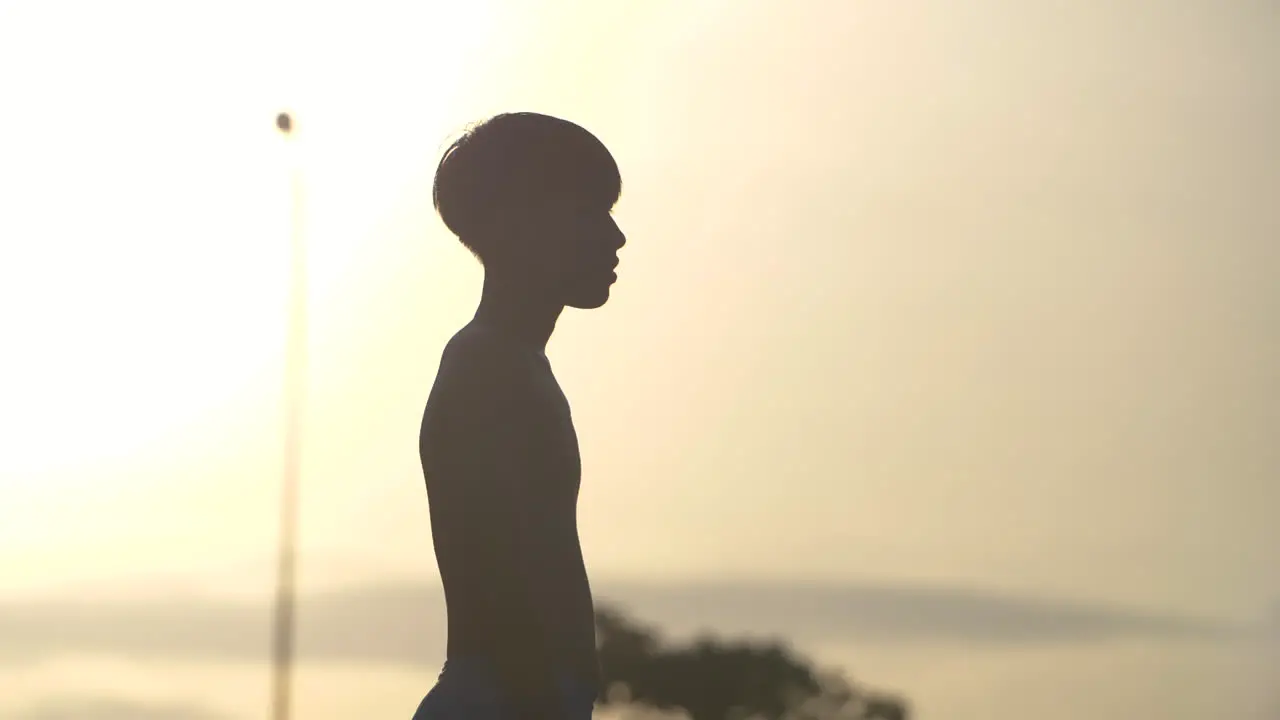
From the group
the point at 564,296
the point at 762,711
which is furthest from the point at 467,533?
the point at 762,711

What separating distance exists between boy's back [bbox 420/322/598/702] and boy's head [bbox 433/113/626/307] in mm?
348

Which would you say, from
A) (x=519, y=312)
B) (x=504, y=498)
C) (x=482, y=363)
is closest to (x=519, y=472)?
(x=504, y=498)

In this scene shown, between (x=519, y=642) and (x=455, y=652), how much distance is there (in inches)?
9.1

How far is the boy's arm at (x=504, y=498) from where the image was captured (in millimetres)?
5512

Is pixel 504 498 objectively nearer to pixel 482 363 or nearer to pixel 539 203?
pixel 482 363

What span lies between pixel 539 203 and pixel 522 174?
107mm

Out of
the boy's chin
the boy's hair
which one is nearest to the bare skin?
the boy's chin

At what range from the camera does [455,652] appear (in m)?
5.64

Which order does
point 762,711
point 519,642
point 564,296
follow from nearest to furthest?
point 519,642 → point 564,296 → point 762,711

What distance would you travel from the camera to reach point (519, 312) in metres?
5.94

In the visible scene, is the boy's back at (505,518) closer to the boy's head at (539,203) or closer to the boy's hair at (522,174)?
the boy's head at (539,203)

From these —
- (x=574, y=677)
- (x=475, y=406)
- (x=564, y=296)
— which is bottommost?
(x=574, y=677)

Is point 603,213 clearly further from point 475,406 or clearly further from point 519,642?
point 519,642

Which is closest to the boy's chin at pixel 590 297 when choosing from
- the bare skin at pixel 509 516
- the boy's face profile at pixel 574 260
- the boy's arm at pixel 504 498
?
the boy's face profile at pixel 574 260
